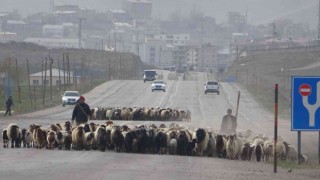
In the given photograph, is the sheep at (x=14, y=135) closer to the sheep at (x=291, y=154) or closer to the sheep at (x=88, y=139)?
the sheep at (x=88, y=139)

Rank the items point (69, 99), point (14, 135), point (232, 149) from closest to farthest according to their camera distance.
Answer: point (232, 149)
point (14, 135)
point (69, 99)

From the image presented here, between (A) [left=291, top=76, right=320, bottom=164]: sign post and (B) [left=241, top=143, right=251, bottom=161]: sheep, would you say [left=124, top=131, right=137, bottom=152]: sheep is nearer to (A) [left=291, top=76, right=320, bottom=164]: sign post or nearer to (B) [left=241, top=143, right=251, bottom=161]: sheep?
(B) [left=241, top=143, right=251, bottom=161]: sheep

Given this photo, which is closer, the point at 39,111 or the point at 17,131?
the point at 17,131

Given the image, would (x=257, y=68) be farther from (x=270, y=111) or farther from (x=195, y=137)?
(x=195, y=137)

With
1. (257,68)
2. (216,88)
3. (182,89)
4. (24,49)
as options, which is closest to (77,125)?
(216,88)

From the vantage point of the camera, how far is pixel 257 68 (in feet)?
459

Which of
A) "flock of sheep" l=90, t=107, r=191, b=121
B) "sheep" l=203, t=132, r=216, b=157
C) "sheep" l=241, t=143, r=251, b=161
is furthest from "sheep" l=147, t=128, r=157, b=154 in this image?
"flock of sheep" l=90, t=107, r=191, b=121

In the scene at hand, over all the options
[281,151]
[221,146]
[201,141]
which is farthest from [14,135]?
[281,151]

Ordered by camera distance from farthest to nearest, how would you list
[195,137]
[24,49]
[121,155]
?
1. [24,49]
2. [195,137]
3. [121,155]

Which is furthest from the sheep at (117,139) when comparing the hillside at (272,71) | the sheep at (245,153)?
the hillside at (272,71)

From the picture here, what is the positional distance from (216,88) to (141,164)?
6787cm

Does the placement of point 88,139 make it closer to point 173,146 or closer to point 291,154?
point 173,146

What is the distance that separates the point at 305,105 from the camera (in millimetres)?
27016

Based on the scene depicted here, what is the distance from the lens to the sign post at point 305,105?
26.9 meters
